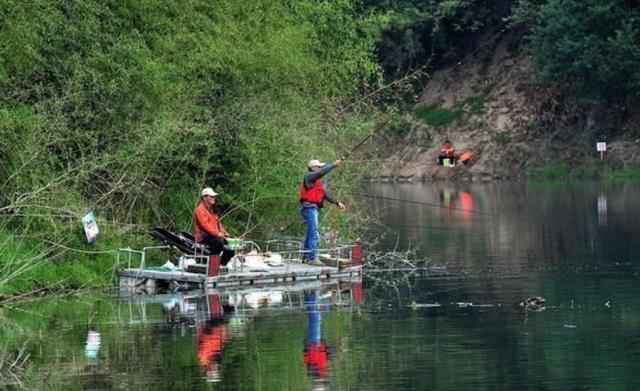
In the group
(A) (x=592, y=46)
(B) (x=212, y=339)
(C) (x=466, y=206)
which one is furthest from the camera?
(A) (x=592, y=46)

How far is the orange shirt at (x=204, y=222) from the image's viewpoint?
29281 millimetres

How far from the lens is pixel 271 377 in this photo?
63.3 ft

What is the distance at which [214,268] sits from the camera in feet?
96.3

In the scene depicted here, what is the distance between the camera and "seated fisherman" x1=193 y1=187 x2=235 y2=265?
96.1ft

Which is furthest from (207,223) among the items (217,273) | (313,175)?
(313,175)

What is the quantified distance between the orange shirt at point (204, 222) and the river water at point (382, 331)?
117 cm

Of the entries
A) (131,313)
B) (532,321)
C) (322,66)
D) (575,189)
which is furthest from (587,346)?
(575,189)

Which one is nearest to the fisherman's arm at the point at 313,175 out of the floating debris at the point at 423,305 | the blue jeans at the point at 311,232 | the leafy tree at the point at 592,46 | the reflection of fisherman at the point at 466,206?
the blue jeans at the point at 311,232

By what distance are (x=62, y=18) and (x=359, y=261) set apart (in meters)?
6.66

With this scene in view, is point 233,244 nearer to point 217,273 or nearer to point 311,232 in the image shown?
point 217,273

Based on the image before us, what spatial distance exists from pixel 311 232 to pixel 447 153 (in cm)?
4618

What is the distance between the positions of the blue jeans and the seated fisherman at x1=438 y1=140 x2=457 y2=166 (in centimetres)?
4571

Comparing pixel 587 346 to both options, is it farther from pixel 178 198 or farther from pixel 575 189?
pixel 575 189

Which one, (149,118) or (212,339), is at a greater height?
(149,118)
